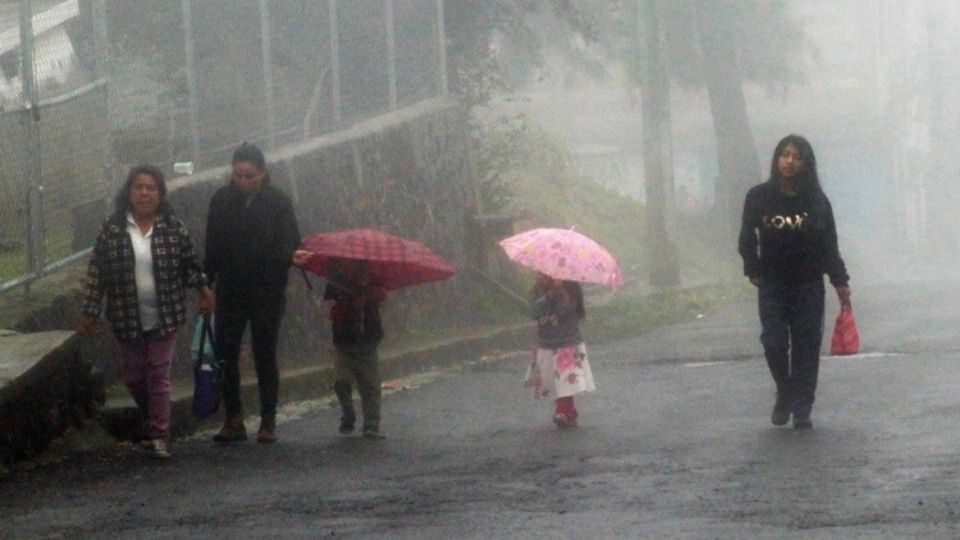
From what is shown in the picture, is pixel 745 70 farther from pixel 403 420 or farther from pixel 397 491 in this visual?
pixel 397 491

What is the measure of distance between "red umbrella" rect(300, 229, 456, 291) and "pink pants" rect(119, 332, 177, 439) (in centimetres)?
108

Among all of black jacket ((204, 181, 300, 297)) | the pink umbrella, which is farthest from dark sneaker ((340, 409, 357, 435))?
the pink umbrella

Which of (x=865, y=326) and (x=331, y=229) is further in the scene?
(x=865, y=326)

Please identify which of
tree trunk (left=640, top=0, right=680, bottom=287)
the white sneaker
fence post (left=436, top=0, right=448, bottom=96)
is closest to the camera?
the white sneaker

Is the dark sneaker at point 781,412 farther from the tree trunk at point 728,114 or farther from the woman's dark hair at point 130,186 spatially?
the tree trunk at point 728,114

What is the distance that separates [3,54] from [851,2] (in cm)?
6116

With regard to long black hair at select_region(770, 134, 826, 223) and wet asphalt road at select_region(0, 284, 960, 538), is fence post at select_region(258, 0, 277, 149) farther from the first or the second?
long black hair at select_region(770, 134, 826, 223)

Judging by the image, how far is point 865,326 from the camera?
819 inches

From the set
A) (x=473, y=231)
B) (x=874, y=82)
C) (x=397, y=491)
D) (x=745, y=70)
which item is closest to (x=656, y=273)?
(x=473, y=231)

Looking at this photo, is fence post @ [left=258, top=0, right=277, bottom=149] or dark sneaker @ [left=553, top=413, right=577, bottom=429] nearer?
dark sneaker @ [left=553, top=413, right=577, bottom=429]

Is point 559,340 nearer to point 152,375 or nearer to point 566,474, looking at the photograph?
point 152,375

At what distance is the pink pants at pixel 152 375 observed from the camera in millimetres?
11180

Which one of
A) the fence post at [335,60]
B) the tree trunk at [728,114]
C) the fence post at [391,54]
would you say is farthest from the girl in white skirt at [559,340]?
the tree trunk at [728,114]

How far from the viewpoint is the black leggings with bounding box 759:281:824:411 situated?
11711 mm
